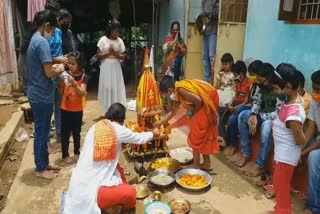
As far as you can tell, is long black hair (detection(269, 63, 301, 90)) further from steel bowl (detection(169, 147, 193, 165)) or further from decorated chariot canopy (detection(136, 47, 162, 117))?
steel bowl (detection(169, 147, 193, 165))

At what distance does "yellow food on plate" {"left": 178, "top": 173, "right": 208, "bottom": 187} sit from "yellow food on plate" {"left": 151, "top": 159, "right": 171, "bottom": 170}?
0.27m

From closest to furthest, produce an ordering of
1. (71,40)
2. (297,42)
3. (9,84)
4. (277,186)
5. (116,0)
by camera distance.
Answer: (277,186) → (297,42) → (71,40) → (9,84) → (116,0)

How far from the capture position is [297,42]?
418 cm

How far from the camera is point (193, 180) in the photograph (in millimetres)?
3545

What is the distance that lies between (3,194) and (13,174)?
0.52 metres

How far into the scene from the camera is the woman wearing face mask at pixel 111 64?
17.0 feet

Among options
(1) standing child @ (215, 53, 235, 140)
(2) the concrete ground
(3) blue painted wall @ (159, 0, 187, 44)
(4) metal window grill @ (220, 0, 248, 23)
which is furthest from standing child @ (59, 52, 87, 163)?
(3) blue painted wall @ (159, 0, 187, 44)

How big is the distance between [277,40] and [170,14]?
4.59m

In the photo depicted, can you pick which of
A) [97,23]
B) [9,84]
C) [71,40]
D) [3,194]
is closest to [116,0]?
[97,23]

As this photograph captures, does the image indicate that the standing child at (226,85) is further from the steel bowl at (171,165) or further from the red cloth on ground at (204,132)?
the steel bowl at (171,165)

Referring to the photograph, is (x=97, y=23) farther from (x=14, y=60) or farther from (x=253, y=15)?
(x=253, y=15)

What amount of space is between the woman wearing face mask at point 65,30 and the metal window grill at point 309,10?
10.7 feet

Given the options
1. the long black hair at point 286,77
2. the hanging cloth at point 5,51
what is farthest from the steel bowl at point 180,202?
the hanging cloth at point 5,51

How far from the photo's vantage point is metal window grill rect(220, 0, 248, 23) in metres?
5.59
